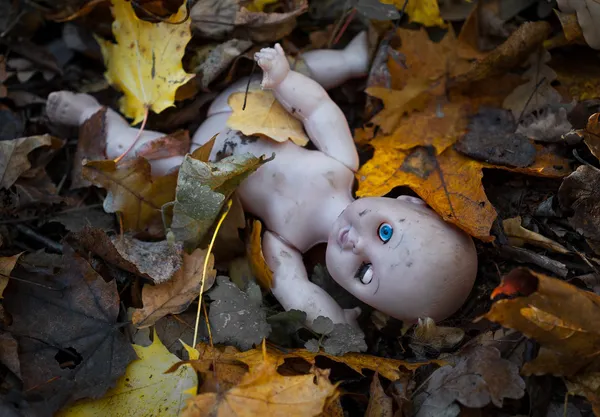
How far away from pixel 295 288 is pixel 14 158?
1.26 metres

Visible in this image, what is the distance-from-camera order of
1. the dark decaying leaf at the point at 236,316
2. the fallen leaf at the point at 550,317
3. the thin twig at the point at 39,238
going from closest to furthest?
1. the fallen leaf at the point at 550,317
2. the dark decaying leaf at the point at 236,316
3. the thin twig at the point at 39,238

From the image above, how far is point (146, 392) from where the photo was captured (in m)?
1.90

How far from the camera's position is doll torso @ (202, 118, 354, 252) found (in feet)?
7.25

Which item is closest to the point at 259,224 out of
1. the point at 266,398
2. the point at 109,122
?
the point at 266,398

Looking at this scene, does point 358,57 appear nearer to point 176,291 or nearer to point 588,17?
point 588,17

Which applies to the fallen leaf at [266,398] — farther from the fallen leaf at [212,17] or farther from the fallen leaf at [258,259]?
the fallen leaf at [212,17]

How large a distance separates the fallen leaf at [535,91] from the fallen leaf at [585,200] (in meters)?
0.42

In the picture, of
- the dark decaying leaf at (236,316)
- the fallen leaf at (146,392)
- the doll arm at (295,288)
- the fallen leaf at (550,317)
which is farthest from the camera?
the doll arm at (295,288)

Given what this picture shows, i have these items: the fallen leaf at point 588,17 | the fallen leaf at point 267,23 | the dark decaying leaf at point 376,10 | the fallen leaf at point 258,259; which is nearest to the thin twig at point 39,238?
the fallen leaf at point 258,259

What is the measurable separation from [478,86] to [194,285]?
4.57 feet

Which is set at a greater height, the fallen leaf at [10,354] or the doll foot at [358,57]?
the doll foot at [358,57]

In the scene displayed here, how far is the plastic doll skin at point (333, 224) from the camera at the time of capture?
1.91 meters

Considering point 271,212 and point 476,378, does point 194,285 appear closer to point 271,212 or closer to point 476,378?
point 271,212

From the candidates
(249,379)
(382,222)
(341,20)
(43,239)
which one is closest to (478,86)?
(341,20)
